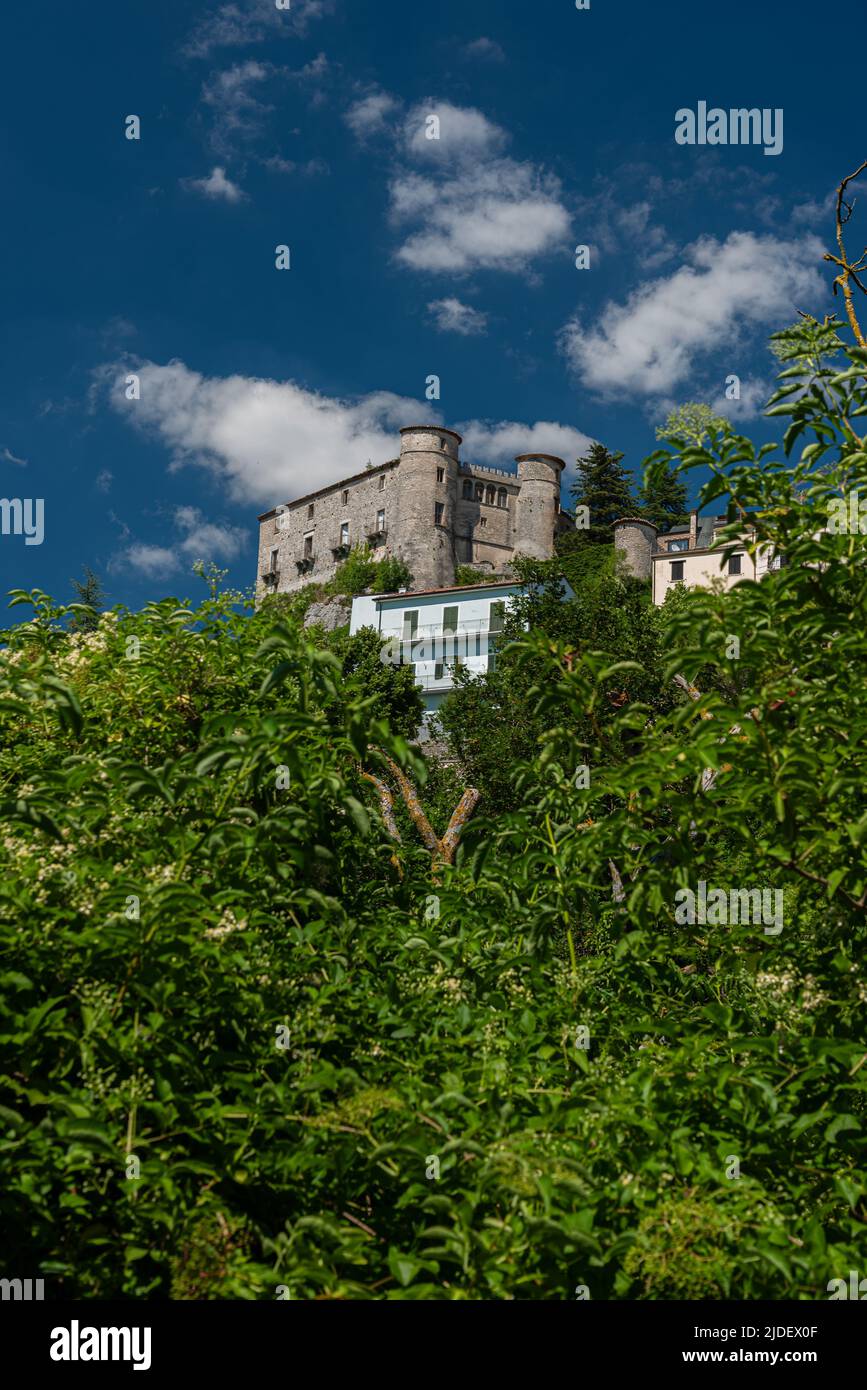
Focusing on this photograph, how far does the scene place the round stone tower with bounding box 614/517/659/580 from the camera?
78.6 m

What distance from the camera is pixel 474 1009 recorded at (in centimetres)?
404

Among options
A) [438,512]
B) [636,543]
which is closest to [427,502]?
[438,512]

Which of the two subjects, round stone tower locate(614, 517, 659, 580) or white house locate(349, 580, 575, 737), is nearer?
white house locate(349, 580, 575, 737)

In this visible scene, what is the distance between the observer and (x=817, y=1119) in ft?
10.8

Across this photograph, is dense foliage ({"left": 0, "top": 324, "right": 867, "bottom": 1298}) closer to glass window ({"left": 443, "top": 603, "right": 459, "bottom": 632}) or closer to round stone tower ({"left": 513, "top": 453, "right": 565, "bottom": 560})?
glass window ({"left": 443, "top": 603, "right": 459, "bottom": 632})

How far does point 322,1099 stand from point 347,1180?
0.28 metres

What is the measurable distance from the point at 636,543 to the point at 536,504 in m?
18.3

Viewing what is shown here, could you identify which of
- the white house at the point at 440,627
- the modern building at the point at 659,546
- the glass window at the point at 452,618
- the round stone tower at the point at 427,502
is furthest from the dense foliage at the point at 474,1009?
the round stone tower at the point at 427,502

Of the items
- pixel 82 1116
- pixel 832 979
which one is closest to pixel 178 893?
pixel 82 1116

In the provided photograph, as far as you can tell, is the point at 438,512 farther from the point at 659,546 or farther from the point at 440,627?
the point at 440,627

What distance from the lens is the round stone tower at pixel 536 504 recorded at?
314ft

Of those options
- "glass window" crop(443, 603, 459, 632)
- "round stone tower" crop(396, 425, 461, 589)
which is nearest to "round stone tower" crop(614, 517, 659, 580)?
"glass window" crop(443, 603, 459, 632)

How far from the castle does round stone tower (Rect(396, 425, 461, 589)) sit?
8 cm

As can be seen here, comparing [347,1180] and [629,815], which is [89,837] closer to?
[347,1180]
